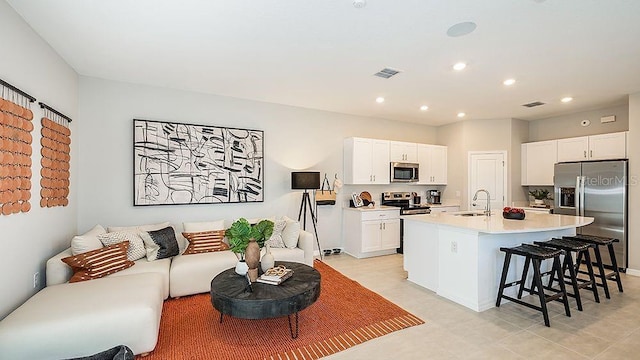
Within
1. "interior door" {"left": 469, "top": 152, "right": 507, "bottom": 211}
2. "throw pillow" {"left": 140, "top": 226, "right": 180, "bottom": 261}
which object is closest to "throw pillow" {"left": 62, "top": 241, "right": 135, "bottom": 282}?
"throw pillow" {"left": 140, "top": 226, "right": 180, "bottom": 261}

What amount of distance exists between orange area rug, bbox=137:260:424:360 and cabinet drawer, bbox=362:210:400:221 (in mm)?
1911

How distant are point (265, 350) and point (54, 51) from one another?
11.8ft

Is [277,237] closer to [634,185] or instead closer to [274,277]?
[274,277]

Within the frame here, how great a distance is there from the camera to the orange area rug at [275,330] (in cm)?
236

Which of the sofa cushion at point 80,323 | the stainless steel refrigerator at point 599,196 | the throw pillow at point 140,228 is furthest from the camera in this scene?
the stainless steel refrigerator at point 599,196

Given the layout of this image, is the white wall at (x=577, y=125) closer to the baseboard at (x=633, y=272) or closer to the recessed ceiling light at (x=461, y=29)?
the baseboard at (x=633, y=272)

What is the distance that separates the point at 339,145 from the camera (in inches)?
222

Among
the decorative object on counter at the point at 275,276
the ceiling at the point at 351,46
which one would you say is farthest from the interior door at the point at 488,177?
the decorative object on counter at the point at 275,276

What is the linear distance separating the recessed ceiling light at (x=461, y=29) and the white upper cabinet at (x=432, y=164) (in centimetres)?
369

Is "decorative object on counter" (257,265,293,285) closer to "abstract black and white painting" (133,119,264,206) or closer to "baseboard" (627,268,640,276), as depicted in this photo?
"abstract black and white painting" (133,119,264,206)

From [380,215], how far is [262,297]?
339cm

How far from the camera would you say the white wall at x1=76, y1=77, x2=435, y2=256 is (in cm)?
384

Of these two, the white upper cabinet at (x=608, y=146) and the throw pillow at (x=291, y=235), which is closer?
the throw pillow at (x=291, y=235)

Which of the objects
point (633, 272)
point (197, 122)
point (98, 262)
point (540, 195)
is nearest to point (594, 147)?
point (540, 195)
